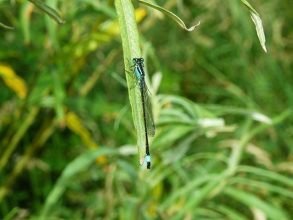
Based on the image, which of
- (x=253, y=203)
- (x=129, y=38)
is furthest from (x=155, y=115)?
(x=129, y=38)

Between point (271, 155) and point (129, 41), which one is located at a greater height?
point (271, 155)

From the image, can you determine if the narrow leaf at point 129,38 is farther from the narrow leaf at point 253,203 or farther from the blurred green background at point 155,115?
the narrow leaf at point 253,203

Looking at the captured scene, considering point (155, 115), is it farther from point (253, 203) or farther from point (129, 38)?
point (129, 38)

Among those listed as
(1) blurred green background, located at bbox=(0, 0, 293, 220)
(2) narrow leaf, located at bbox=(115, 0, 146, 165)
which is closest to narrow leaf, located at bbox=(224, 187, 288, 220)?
(1) blurred green background, located at bbox=(0, 0, 293, 220)

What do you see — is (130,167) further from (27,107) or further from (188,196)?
(27,107)

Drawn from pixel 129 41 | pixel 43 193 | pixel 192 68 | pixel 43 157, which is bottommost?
pixel 129 41

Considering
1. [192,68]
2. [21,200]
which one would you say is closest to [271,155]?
[192,68]

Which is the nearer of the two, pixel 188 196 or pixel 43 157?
pixel 188 196

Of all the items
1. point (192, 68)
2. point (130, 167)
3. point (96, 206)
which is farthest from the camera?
point (192, 68)

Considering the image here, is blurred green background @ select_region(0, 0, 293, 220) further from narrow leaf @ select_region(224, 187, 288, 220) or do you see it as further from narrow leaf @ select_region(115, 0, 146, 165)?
narrow leaf @ select_region(115, 0, 146, 165)
